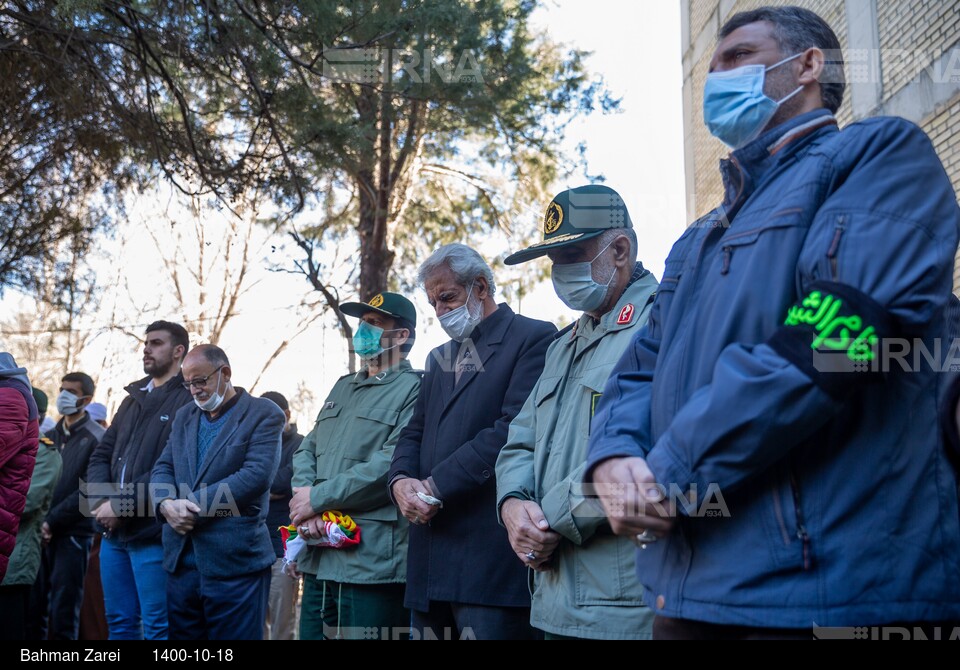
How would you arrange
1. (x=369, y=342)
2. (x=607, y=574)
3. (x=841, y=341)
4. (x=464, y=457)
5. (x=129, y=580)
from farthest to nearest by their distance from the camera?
(x=129, y=580)
(x=369, y=342)
(x=464, y=457)
(x=607, y=574)
(x=841, y=341)

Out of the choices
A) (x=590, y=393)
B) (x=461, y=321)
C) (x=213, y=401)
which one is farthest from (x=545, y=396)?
(x=213, y=401)

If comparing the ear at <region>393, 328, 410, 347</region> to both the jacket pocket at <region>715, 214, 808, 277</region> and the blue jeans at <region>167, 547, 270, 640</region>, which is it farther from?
the jacket pocket at <region>715, 214, 808, 277</region>

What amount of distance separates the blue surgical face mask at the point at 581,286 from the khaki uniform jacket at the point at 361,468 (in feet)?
6.05

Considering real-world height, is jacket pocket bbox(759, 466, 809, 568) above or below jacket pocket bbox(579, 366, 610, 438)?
below

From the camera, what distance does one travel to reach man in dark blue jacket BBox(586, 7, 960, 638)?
1.80 metres

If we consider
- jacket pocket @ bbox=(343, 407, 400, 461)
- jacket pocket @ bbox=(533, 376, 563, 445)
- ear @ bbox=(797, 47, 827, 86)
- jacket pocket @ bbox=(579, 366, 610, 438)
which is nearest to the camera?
ear @ bbox=(797, 47, 827, 86)

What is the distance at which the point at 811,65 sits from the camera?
2.40 metres

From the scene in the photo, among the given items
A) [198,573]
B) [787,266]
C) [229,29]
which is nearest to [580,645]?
[787,266]

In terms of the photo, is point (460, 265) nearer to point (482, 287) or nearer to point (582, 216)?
point (482, 287)

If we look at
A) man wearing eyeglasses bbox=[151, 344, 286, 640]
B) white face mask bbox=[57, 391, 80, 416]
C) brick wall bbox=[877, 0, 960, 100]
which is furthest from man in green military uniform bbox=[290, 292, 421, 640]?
brick wall bbox=[877, 0, 960, 100]

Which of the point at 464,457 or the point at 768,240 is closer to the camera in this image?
the point at 768,240

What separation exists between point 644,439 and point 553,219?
176cm

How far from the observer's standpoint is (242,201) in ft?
25.2

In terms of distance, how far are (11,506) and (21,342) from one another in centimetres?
2034
